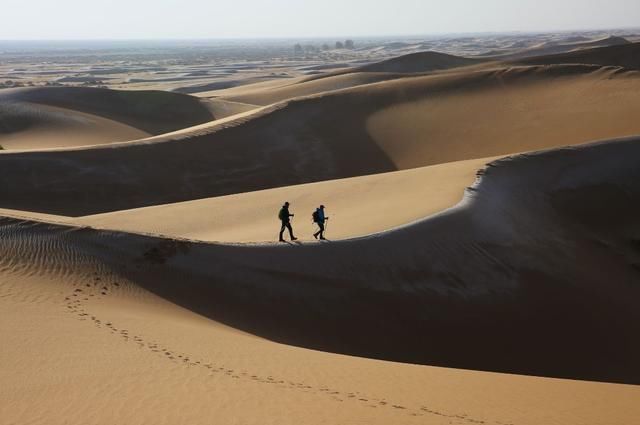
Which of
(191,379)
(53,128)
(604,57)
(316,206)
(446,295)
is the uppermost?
(191,379)

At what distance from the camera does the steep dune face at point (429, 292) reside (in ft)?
35.2

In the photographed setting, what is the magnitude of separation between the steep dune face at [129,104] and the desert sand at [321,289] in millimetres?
19219

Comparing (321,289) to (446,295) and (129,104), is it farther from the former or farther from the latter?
(129,104)

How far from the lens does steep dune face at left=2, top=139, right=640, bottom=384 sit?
1073 centimetres

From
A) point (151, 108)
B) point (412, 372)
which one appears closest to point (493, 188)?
point (412, 372)

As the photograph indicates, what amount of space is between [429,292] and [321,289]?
6.52ft

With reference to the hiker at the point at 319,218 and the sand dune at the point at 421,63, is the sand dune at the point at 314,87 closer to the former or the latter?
the sand dune at the point at 421,63

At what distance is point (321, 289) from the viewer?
1165 centimetres

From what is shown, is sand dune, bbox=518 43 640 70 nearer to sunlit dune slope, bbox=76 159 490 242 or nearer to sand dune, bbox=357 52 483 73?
sand dune, bbox=357 52 483 73

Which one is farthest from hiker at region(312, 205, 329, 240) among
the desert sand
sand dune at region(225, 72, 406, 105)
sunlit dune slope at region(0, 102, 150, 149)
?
sand dune at region(225, 72, 406, 105)

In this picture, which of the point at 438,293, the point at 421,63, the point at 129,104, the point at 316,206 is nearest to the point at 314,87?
the point at 129,104

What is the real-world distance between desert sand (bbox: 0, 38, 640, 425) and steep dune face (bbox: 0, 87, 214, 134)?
19.2m

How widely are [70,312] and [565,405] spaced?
627 cm

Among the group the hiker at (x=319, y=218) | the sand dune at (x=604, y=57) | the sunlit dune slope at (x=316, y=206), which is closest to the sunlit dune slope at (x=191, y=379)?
the hiker at (x=319, y=218)
